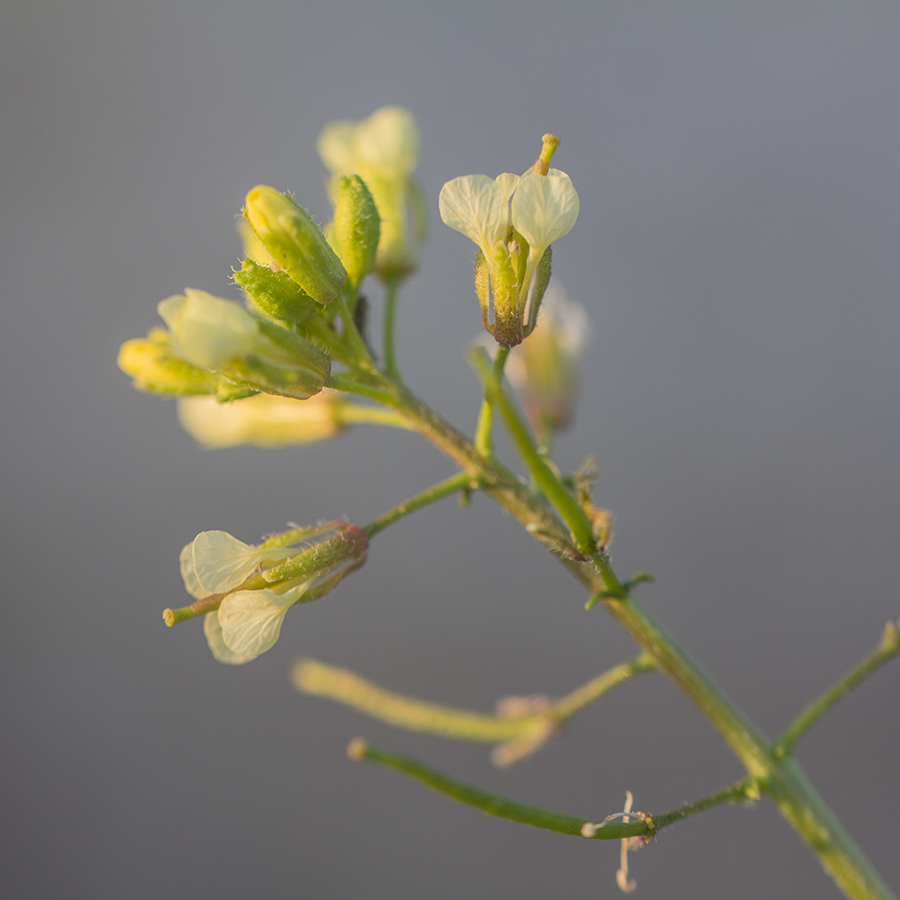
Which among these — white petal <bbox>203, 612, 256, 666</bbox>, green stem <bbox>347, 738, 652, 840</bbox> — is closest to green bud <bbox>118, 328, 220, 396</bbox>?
white petal <bbox>203, 612, 256, 666</bbox>

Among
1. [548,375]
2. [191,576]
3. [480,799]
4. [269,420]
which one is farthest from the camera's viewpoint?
[548,375]

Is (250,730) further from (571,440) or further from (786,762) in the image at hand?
(786,762)

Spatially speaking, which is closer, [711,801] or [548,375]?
[711,801]

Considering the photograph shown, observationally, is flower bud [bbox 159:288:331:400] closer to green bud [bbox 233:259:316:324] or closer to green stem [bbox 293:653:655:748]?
green bud [bbox 233:259:316:324]

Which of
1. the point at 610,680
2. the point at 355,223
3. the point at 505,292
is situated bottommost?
the point at 610,680

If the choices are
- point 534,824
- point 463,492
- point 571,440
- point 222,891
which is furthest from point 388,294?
point 222,891

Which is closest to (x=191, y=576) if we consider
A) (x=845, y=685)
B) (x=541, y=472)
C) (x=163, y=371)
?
(x=163, y=371)

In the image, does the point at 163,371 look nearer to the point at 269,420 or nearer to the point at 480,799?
the point at 269,420
